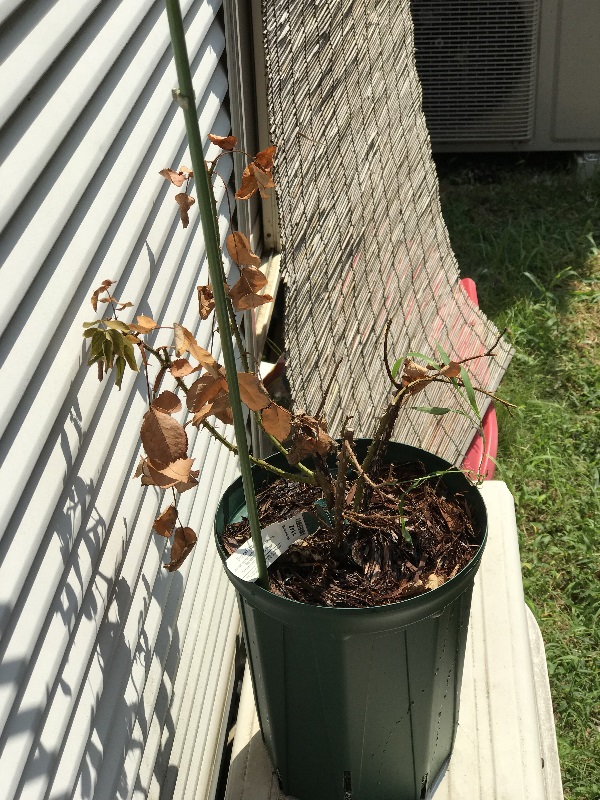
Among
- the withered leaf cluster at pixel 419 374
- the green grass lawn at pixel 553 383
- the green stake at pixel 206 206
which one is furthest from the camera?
the green grass lawn at pixel 553 383

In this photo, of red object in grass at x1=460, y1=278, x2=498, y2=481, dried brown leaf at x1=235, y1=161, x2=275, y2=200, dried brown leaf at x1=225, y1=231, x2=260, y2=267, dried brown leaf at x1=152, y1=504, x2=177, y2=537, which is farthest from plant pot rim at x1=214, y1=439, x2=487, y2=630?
red object in grass at x1=460, y1=278, x2=498, y2=481

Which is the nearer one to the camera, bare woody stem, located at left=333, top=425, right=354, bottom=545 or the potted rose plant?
the potted rose plant

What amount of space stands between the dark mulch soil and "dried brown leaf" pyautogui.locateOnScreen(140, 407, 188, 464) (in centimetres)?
43

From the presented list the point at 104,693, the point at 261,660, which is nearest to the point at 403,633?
the point at 261,660

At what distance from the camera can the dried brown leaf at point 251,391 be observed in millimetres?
1294

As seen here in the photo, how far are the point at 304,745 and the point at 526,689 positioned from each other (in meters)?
0.53

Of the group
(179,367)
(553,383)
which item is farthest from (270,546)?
(553,383)

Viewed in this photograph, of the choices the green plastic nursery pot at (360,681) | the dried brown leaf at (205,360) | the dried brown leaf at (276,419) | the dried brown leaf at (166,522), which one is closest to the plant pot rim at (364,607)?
the green plastic nursery pot at (360,681)

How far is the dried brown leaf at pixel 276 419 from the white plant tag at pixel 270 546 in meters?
0.25

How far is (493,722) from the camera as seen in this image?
1907 mm

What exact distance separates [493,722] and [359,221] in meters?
1.59

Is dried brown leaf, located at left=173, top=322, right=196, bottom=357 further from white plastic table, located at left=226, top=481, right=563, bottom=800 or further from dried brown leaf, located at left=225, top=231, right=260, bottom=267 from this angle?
white plastic table, located at left=226, top=481, right=563, bottom=800

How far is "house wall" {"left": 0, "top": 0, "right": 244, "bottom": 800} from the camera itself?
1.12 metres

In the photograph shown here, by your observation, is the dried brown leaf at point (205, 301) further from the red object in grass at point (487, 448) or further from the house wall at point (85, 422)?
the red object in grass at point (487, 448)
